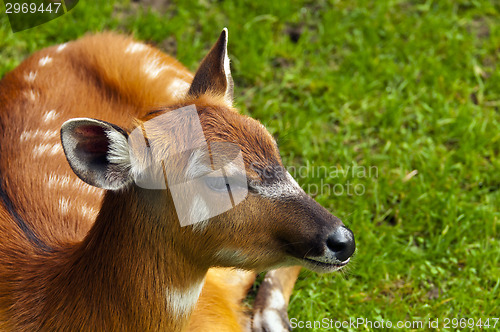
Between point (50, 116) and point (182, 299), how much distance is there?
1430mm

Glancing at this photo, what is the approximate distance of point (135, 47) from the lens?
4.19 metres

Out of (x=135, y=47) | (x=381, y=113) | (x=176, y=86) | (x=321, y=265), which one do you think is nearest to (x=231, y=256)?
(x=321, y=265)

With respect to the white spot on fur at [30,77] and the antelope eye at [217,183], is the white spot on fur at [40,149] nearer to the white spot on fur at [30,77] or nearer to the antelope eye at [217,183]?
the white spot on fur at [30,77]

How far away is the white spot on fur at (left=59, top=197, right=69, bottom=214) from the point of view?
10.3ft

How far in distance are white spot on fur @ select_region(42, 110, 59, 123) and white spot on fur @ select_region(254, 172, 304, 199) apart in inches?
59.6

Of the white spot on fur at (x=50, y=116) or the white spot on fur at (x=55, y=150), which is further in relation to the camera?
the white spot on fur at (x=50, y=116)

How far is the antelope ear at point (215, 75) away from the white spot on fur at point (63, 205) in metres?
0.88

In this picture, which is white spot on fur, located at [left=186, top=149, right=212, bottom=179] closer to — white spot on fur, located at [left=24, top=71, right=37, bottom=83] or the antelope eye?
the antelope eye

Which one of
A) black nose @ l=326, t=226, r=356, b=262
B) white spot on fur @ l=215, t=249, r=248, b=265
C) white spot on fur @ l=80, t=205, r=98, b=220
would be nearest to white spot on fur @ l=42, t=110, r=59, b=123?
white spot on fur @ l=80, t=205, r=98, b=220

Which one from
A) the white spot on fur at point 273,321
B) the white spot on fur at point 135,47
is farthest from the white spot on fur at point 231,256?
the white spot on fur at point 135,47

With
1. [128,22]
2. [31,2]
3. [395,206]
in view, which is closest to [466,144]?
[395,206]

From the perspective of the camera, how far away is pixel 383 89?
508 centimetres

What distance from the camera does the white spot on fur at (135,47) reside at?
4.14 m

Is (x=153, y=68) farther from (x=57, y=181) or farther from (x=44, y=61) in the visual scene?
(x=57, y=181)
